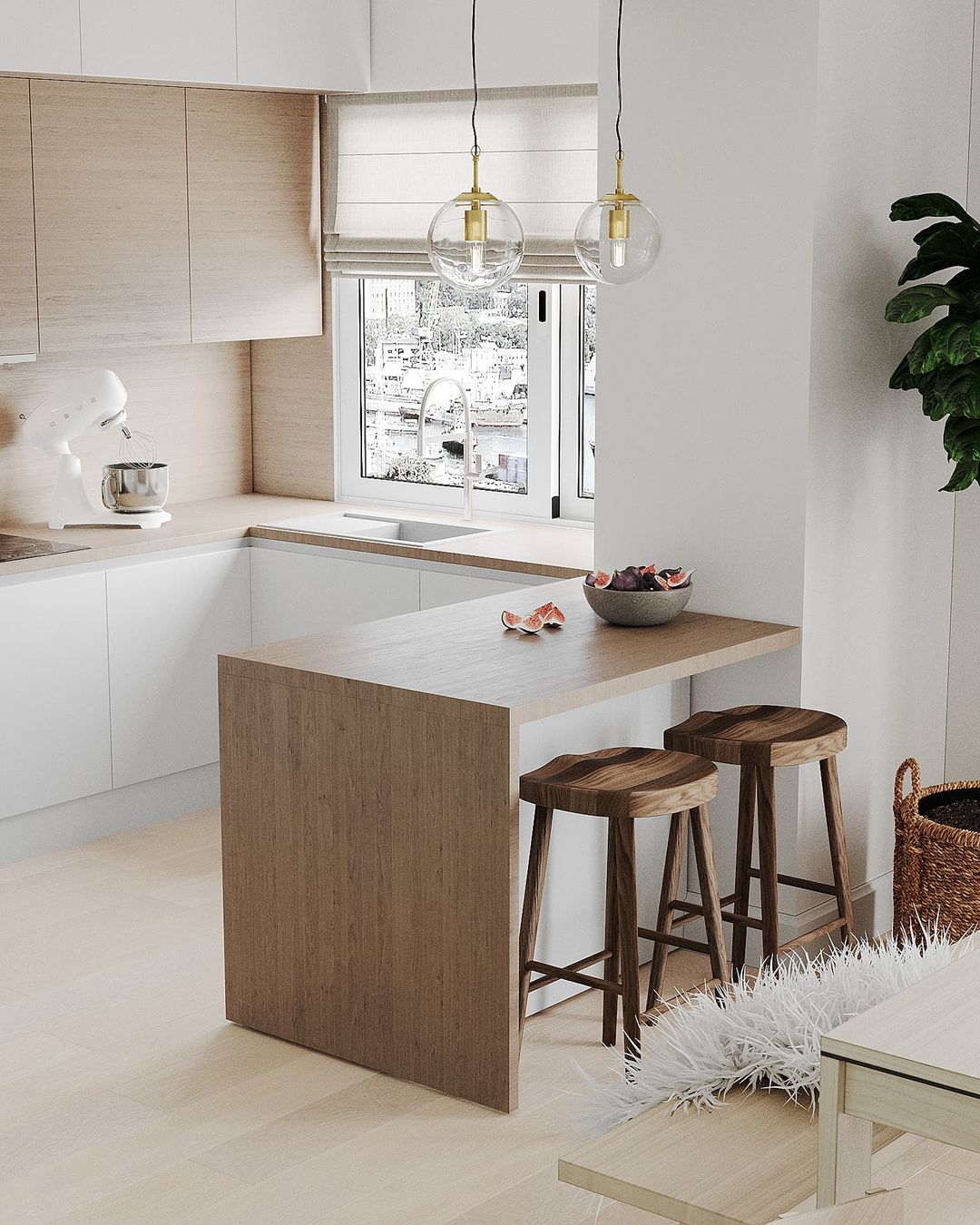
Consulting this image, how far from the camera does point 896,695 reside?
4.25 metres

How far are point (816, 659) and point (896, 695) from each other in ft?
1.37

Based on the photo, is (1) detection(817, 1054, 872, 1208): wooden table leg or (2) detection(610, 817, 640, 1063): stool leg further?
(2) detection(610, 817, 640, 1063): stool leg

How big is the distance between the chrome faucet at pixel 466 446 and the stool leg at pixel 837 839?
6.58ft

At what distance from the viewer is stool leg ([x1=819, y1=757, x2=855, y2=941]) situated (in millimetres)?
3760

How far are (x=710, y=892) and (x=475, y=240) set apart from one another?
55.3 inches

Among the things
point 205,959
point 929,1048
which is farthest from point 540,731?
point 929,1048

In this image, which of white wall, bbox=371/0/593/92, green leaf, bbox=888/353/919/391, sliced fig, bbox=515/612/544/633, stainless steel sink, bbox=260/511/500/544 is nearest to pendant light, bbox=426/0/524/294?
sliced fig, bbox=515/612/544/633

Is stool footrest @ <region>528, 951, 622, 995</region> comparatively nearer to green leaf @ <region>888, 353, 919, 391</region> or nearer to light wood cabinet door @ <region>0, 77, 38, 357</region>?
A: green leaf @ <region>888, 353, 919, 391</region>

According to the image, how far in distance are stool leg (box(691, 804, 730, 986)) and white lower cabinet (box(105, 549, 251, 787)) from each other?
2.19m

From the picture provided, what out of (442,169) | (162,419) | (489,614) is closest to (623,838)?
(489,614)

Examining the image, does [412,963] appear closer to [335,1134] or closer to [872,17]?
[335,1134]

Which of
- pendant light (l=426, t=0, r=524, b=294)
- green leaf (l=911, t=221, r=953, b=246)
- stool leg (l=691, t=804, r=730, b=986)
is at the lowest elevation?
stool leg (l=691, t=804, r=730, b=986)

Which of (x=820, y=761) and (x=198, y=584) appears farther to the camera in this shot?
(x=198, y=584)

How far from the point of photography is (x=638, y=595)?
3.78 meters
